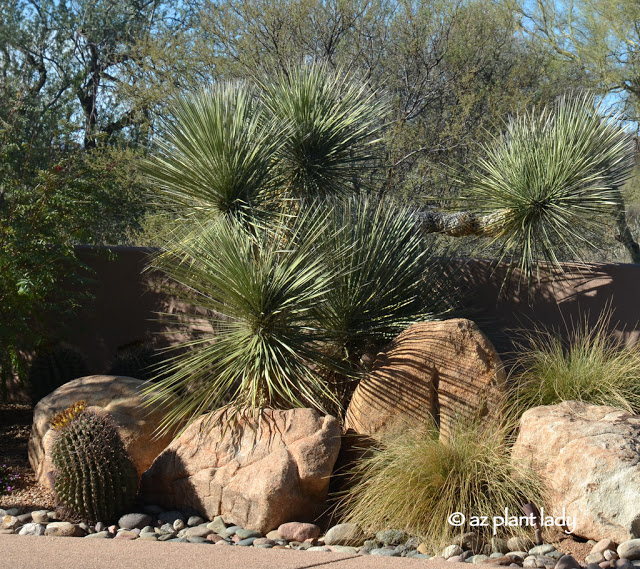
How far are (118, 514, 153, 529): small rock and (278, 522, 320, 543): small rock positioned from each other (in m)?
0.95

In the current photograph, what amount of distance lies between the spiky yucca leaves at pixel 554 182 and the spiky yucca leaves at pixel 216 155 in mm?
2455

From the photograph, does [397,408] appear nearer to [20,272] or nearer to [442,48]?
[20,272]

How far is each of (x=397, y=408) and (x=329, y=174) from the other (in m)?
3.24

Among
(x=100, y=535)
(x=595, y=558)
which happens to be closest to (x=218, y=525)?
(x=100, y=535)

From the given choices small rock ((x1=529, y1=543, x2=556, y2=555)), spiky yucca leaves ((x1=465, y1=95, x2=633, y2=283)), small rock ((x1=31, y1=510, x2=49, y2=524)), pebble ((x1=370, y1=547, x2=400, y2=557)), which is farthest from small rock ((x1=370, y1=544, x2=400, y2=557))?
spiky yucca leaves ((x1=465, y1=95, x2=633, y2=283))

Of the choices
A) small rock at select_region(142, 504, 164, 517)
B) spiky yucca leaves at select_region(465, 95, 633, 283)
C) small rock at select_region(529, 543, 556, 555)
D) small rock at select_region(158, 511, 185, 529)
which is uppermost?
spiky yucca leaves at select_region(465, 95, 633, 283)

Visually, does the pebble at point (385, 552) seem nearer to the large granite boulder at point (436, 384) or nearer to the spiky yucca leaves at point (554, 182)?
the large granite boulder at point (436, 384)

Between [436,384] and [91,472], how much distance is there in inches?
104

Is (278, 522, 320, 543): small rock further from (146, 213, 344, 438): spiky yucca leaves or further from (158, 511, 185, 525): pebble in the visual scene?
(146, 213, 344, 438): spiky yucca leaves

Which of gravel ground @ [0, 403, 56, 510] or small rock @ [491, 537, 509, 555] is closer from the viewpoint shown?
small rock @ [491, 537, 509, 555]

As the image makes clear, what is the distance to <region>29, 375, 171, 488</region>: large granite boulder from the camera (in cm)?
629

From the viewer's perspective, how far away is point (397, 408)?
244 inches

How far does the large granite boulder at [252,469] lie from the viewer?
17.9 ft

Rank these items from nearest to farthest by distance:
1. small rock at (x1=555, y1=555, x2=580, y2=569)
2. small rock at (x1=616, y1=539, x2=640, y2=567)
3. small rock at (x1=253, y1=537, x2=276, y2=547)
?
small rock at (x1=555, y1=555, x2=580, y2=569) → small rock at (x1=616, y1=539, x2=640, y2=567) → small rock at (x1=253, y1=537, x2=276, y2=547)
